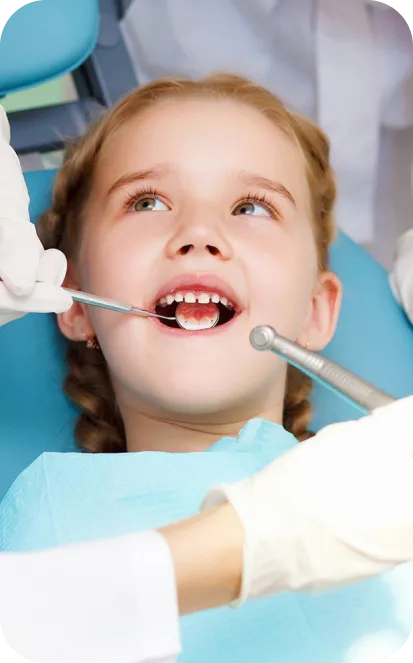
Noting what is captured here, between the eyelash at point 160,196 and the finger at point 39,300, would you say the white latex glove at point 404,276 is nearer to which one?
the eyelash at point 160,196

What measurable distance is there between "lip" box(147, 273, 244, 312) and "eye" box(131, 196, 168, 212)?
140 mm

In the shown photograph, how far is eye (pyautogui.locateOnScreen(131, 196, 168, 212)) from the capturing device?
4.00 feet

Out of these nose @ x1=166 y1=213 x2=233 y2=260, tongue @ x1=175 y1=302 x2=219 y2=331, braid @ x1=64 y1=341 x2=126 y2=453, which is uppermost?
nose @ x1=166 y1=213 x2=233 y2=260

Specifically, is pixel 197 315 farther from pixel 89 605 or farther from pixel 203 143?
pixel 89 605

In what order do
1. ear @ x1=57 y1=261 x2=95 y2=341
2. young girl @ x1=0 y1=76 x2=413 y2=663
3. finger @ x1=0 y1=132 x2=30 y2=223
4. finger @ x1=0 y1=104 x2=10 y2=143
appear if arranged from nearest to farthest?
1. young girl @ x1=0 y1=76 x2=413 y2=663
2. finger @ x1=0 y1=132 x2=30 y2=223
3. finger @ x1=0 y1=104 x2=10 y2=143
4. ear @ x1=57 y1=261 x2=95 y2=341

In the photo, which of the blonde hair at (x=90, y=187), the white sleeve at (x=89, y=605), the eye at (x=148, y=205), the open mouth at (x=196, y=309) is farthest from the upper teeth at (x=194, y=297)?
the white sleeve at (x=89, y=605)

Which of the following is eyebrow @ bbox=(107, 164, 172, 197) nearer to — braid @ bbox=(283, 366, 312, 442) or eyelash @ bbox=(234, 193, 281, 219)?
eyelash @ bbox=(234, 193, 281, 219)

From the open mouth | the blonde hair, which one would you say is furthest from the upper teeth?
the blonde hair

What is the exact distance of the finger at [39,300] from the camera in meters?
1.01

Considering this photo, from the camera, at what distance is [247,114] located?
129 centimetres

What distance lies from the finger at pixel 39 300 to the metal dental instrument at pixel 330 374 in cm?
25

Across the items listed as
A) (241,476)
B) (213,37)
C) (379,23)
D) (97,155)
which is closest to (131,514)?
(241,476)

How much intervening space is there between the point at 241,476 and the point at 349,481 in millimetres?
343

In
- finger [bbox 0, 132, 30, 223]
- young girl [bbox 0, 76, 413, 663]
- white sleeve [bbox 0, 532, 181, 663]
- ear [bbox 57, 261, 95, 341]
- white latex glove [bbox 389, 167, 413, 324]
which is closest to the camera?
white sleeve [bbox 0, 532, 181, 663]
